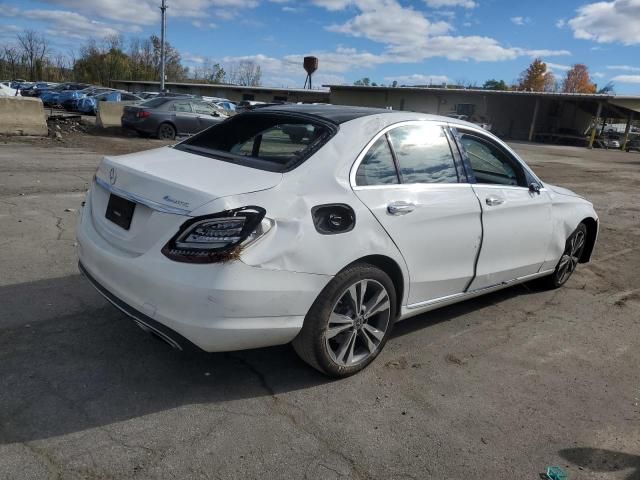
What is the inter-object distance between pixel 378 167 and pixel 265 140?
85 centimetres

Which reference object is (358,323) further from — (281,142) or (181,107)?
(181,107)

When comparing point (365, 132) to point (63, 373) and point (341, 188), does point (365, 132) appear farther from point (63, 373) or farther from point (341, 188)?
point (63, 373)

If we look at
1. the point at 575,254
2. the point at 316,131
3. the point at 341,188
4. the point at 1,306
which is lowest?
the point at 1,306

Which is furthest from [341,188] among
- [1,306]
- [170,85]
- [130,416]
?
[170,85]

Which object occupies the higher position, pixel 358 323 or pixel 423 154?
pixel 423 154

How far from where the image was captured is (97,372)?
3287 millimetres

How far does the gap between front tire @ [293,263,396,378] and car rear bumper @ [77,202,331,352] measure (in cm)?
10

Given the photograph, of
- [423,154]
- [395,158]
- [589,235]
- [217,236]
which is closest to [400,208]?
[395,158]

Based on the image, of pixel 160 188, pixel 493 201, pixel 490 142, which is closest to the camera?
pixel 160 188

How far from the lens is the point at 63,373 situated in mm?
3248

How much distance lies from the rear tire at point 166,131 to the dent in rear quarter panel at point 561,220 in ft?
51.9

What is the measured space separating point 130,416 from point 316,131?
6.66 ft

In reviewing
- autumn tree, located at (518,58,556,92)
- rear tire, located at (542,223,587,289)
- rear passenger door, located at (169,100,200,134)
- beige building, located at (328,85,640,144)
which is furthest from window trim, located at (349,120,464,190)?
autumn tree, located at (518,58,556,92)

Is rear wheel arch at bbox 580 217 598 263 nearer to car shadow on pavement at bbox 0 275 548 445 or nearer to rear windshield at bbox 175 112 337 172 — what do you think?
car shadow on pavement at bbox 0 275 548 445
